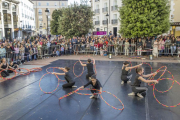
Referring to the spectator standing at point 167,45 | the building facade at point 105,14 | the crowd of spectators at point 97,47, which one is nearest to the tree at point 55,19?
the building facade at point 105,14

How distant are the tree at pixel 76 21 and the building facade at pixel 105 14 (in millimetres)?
19822

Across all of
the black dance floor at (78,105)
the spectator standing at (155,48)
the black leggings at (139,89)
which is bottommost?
the black dance floor at (78,105)

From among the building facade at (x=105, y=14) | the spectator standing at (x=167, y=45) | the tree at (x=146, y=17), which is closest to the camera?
the spectator standing at (x=167, y=45)

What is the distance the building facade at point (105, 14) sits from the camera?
140ft

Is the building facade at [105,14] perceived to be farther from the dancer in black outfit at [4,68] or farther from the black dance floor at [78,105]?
the black dance floor at [78,105]

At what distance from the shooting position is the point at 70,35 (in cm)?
2267

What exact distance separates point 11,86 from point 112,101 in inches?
201

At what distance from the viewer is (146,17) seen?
18453 millimetres

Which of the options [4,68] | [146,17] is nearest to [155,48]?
[146,17]

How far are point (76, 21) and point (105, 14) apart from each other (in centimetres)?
2358

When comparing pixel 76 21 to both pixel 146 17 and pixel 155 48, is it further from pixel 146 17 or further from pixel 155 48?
pixel 155 48

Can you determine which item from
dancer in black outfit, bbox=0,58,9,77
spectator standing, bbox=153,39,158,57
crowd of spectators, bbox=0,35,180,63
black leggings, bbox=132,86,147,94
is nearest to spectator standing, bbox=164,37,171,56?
crowd of spectators, bbox=0,35,180,63

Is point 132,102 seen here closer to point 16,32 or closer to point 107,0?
point 107,0

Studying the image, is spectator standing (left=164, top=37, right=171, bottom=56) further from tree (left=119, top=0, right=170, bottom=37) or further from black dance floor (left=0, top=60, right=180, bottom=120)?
black dance floor (left=0, top=60, right=180, bottom=120)
